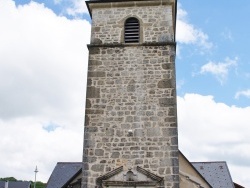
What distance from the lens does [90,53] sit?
1179 cm

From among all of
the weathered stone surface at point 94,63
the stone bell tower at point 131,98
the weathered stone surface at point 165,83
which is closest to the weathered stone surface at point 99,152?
the stone bell tower at point 131,98

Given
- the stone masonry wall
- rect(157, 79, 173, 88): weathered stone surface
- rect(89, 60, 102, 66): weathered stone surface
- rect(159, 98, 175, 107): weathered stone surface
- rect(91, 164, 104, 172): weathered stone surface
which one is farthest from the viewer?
the stone masonry wall

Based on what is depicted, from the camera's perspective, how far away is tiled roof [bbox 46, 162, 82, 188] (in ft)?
58.0

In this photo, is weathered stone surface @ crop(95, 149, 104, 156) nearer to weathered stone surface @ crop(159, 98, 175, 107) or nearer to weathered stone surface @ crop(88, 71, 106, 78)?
weathered stone surface @ crop(159, 98, 175, 107)

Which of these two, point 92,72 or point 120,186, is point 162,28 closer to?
point 92,72

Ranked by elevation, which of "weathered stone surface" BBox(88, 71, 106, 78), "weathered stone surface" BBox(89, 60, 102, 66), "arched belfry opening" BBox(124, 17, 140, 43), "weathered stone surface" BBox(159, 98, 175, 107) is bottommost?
"weathered stone surface" BBox(159, 98, 175, 107)

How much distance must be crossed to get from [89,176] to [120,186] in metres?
0.99

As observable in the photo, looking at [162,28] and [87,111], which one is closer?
[87,111]

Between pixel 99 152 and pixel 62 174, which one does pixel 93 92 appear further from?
pixel 62 174

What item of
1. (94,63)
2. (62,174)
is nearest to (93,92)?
(94,63)

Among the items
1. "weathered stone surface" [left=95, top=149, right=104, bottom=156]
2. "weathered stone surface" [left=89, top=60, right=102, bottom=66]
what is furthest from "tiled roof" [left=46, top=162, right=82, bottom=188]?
"weathered stone surface" [left=89, top=60, right=102, bottom=66]

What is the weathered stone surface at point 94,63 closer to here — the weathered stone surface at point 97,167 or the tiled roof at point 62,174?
the weathered stone surface at point 97,167

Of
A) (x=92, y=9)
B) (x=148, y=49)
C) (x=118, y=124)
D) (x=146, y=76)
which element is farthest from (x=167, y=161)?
(x=92, y=9)

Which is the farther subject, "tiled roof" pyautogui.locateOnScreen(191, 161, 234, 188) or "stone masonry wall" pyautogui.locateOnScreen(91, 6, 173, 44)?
"tiled roof" pyautogui.locateOnScreen(191, 161, 234, 188)
